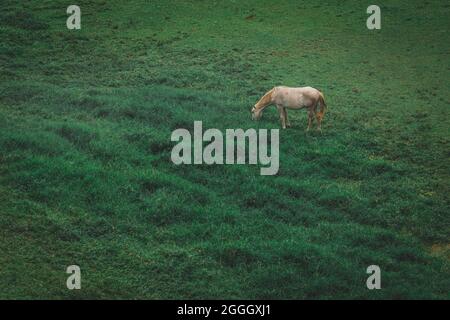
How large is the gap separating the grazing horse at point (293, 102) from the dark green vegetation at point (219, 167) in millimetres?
424

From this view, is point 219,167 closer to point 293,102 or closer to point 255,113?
point 255,113

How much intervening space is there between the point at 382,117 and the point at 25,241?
34.9 feet

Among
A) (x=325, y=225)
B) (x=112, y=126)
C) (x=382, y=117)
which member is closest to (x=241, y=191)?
(x=325, y=225)

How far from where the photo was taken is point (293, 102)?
60.2 ft

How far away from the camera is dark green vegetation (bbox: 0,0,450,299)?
41.5ft

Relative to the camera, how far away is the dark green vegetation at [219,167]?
12641 millimetres

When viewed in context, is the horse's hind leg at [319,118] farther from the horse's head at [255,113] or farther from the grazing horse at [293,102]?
the horse's head at [255,113]

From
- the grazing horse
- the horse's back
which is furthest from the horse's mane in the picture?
the horse's back

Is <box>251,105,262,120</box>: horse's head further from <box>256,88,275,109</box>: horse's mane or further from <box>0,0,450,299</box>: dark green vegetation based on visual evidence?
<box>0,0,450,299</box>: dark green vegetation

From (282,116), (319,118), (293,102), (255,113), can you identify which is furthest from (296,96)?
(255,113)

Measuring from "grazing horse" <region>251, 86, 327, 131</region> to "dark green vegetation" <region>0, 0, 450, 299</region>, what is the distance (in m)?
0.42

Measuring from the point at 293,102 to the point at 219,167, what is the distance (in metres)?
3.33

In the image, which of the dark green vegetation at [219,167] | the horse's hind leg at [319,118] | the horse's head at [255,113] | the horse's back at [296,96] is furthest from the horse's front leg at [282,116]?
the horse's hind leg at [319,118]
